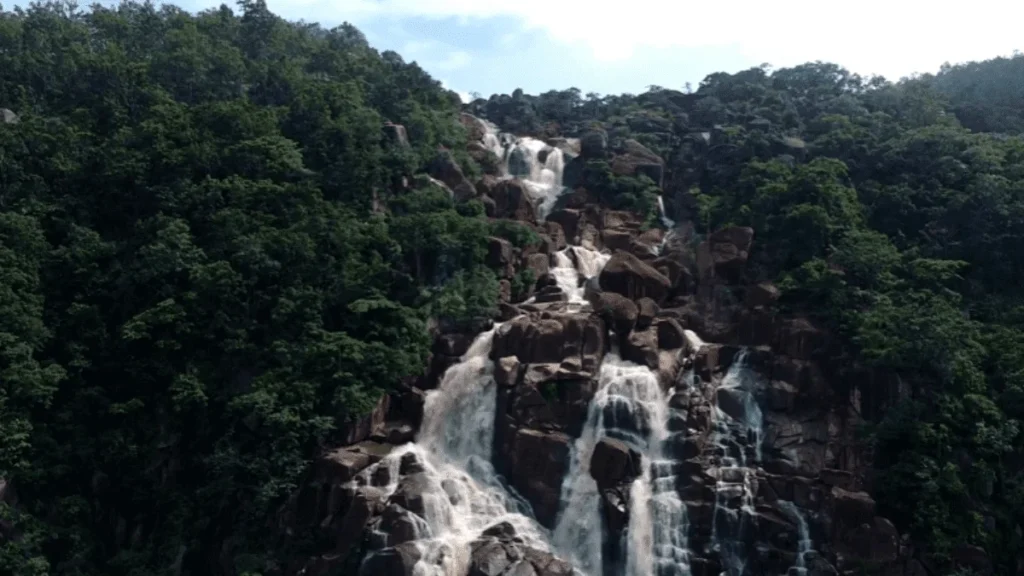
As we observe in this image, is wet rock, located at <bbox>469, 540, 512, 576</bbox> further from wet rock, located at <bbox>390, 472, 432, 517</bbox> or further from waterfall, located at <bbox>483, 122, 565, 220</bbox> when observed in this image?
waterfall, located at <bbox>483, 122, 565, 220</bbox>

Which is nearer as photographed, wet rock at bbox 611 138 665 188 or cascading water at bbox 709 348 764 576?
cascading water at bbox 709 348 764 576

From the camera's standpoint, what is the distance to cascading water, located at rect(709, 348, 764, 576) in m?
24.1

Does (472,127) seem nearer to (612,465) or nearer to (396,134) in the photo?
(396,134)

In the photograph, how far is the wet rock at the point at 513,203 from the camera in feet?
123

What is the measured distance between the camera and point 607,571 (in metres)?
24.0

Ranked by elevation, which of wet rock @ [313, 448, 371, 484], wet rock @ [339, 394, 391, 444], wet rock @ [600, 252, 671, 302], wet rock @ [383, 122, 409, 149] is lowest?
wet rock @ [313, 448, 371, 484]

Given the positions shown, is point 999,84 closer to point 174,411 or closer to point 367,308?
point 367,308

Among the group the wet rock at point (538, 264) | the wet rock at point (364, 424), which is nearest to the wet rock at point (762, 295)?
the wet rock at point (538, 264)

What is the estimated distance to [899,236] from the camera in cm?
3506

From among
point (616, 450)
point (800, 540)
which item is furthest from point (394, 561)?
point (800, 540)

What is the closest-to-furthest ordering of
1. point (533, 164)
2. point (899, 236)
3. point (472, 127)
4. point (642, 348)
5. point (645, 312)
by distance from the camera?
point (642, 348) → point (645, 312) → point (899, 236) → point (533, 164) → point (472, 127)

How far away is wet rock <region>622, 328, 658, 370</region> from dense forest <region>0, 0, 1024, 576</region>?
484 centimetres

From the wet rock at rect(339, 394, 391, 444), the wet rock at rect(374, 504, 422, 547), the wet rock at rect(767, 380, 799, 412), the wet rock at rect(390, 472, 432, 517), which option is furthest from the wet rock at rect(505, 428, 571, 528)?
the wet rock at rect(767, 380, 799, 412)

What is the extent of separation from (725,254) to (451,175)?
38.3 feet
